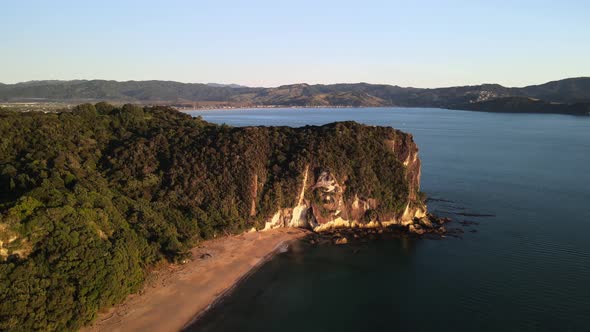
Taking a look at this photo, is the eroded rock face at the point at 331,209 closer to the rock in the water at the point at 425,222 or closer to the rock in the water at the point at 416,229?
the rock in the water at the point at 425,222

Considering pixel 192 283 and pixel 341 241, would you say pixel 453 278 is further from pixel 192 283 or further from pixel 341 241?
pixel 192 283

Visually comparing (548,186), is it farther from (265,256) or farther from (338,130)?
(265,256)

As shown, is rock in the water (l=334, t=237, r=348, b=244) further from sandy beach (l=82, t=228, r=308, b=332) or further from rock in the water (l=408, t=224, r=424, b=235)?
rock in the water (l=408, t=224, r=424, b=235)

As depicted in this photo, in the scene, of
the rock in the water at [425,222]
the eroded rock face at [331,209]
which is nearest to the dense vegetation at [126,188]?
the eroded rock face at [331,209]

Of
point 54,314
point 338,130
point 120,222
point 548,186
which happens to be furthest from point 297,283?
point 548,186

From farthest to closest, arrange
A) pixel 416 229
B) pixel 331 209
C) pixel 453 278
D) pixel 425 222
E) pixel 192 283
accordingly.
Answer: pixel 425 222, pixel 331 209, pixel 416 229, pixel 453 278, pixel 192 283

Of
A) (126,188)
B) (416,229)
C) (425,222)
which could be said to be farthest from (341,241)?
(126,188)
